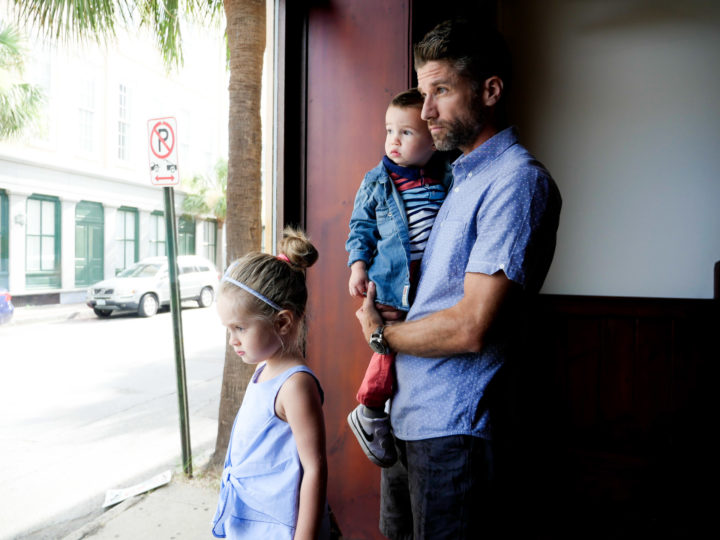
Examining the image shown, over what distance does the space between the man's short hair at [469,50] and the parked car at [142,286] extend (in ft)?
7.00

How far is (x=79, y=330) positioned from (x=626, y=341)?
306 cm

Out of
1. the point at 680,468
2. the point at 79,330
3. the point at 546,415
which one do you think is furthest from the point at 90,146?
the point at 680,468

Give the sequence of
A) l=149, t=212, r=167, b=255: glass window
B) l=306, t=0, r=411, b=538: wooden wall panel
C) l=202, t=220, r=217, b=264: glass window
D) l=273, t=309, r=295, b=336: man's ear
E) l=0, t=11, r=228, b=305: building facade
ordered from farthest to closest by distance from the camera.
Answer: l=202, t=220, r=217, b=264: glass window < l=149, t=212, r=167, b=255: glass window < l=306, t=0, r=411, b=538: wooden wall panel < l=0, t=11, r=228, b=305: building facade < l=273, t=309, r=295, b=336: man's ear

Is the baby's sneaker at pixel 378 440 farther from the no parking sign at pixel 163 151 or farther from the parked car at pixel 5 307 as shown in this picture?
the no parking sign at pixel 163 151

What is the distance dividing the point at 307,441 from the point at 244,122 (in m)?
2.23

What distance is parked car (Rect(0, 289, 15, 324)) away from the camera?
5.89 feet

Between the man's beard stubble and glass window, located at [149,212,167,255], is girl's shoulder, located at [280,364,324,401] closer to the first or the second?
the man's beard stubble

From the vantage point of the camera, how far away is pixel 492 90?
3.71 feet

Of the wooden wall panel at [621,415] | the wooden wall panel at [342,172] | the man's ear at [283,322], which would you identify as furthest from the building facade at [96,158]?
the wooden wall panel at [621,415]

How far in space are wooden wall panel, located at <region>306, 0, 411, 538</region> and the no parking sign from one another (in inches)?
33.7

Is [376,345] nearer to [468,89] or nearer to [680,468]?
[468,89]

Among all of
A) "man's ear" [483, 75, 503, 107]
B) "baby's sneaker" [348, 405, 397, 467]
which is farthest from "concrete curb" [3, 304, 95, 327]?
"man's ear" [483, 75, 503, 107]

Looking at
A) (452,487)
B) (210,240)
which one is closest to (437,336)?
(452,487)

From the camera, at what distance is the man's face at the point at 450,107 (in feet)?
3.68
